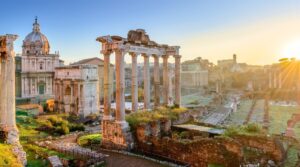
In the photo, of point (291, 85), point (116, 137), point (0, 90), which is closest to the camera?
point (0, 90)

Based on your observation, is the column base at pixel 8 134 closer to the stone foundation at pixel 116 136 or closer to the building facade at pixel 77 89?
the stone foundation at pixel 116 136

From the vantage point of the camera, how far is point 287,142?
14.2 m

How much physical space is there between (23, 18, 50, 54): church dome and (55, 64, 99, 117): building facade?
13.3m

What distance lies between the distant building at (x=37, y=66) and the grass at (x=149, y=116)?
119 feet

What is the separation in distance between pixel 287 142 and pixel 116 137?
9528 millimetres

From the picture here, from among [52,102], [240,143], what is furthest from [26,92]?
[240,143]

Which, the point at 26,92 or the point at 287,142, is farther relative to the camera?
the point at 26,92

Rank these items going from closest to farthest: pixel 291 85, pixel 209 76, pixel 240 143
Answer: pixel 240 143, pixel 291 85, pixel 209 76

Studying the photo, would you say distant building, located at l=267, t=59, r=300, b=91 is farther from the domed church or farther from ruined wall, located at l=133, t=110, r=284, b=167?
ruined wall, located at l=133, t=110, r=284, b=167

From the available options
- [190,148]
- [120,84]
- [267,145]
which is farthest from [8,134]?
[267,145]

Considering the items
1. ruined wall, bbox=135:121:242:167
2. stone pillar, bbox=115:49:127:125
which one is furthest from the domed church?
ruined wall, bbox=135:121:242:167

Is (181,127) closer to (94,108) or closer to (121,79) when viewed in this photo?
(121,79)

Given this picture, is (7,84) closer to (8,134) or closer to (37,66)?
(8,134)

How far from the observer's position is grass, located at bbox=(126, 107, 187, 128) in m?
17.0
